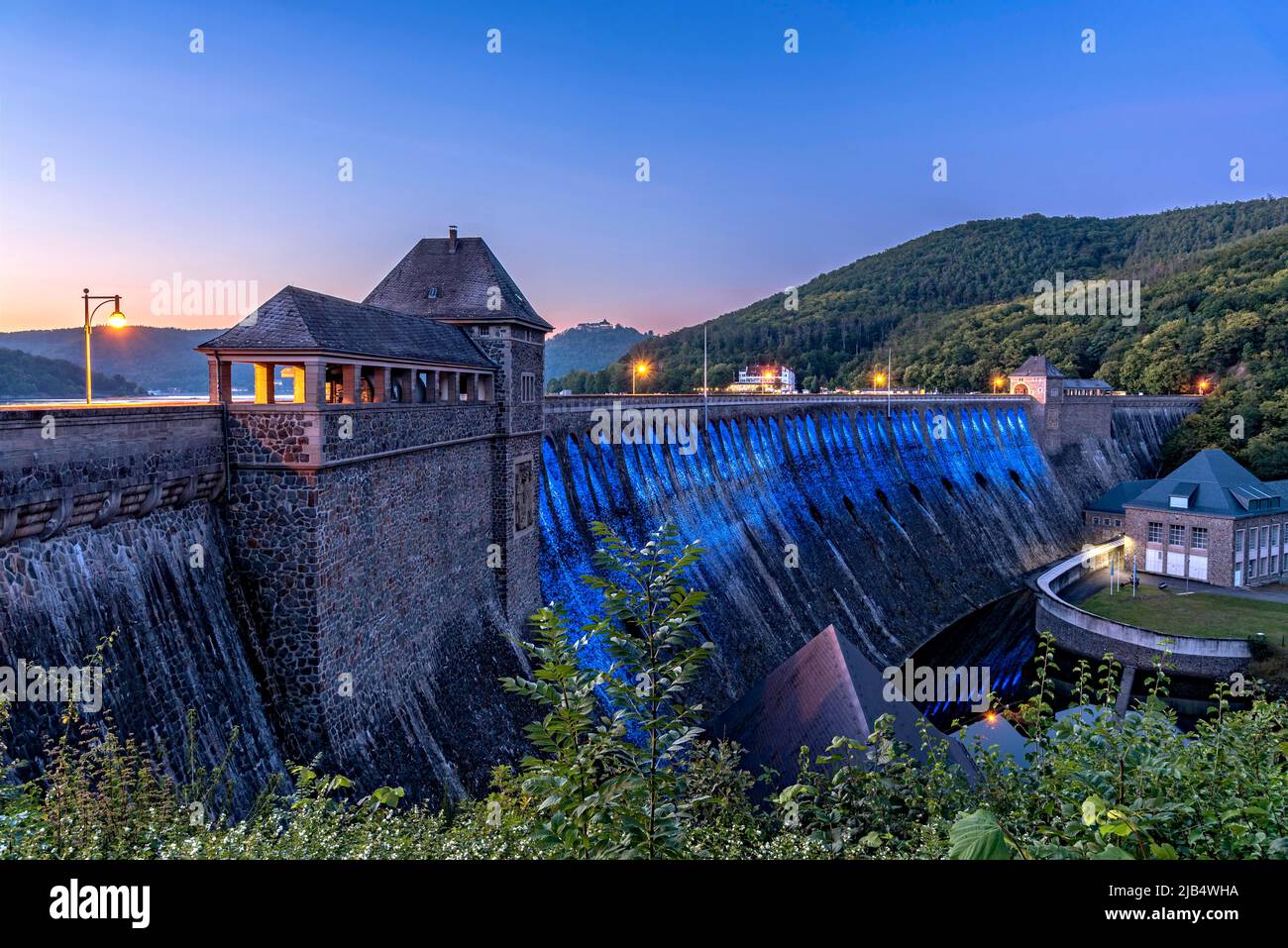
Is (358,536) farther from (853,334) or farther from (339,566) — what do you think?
(853,334)

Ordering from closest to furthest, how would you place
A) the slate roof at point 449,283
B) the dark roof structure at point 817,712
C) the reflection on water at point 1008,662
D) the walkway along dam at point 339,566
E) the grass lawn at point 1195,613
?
the walkway along dam at point 339,566 → the dark roof structure at point 817,712 → the slate roof at point 449,283 → the reflection on water at point 1008,662 → the grass lawn at point 1195,613

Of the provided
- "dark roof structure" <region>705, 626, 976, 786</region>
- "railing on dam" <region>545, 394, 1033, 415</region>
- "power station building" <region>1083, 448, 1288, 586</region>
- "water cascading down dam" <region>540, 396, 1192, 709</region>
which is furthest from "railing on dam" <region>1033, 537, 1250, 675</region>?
"dark roof structure" <region>705, 626, 976, 786</region>

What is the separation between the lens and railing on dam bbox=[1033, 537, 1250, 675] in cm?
3822

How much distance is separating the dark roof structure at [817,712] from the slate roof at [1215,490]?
148 ft

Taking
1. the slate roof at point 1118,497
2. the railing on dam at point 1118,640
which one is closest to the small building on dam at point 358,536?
the railing on dam at point 1118,640

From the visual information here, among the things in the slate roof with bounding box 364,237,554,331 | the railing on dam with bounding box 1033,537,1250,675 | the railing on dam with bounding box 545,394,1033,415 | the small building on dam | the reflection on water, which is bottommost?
the reflection on water

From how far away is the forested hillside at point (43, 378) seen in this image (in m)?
30.1

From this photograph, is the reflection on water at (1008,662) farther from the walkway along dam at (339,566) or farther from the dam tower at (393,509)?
the dam tower at (393,509)

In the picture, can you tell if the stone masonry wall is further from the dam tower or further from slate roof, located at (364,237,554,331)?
slate roof, located at (364,237,554,331)

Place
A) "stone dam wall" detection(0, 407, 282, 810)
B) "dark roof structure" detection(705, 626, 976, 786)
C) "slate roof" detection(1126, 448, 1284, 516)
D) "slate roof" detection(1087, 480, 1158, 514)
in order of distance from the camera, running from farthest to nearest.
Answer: "slate roof" detection(1087, 480, 1158, 514) → "slate roof" detection(1126, 448, 1284, 516) → "dark roof structure" detection(705, 626, 976, 786) → "stone dam wall" detection(0, 407, 282, 810)

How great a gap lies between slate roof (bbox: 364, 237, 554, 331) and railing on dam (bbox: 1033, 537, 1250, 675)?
30.0 metres
